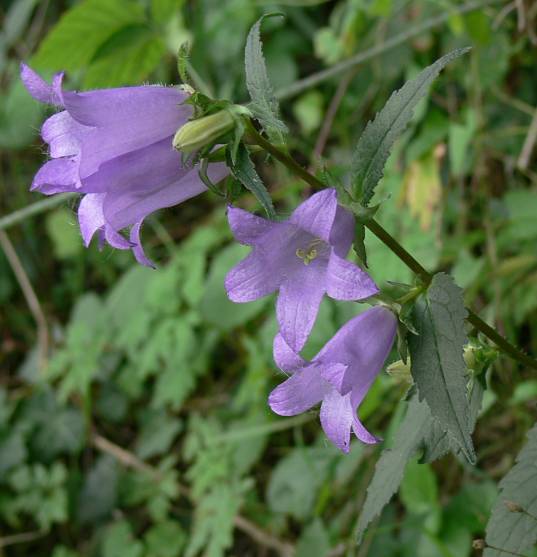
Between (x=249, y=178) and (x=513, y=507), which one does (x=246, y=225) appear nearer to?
(x=249, y=178)

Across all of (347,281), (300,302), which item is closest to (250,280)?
(300,302)

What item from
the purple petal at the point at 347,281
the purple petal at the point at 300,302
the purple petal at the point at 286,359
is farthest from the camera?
the purple petal at the point at 286,359

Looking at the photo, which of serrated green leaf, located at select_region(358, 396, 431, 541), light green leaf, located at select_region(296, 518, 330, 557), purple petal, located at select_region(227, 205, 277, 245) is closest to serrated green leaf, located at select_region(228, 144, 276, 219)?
purple petal, located at select_region(227, 205, 277, 245)

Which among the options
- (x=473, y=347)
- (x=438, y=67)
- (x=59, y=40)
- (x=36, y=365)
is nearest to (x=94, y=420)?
(x=36, y=365)

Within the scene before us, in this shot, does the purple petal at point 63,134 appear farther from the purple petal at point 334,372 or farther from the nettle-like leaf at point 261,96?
the purple petal at point 334,372

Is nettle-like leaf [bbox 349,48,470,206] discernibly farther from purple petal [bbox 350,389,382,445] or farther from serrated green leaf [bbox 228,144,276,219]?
purple petal [bbox 350,389,382,445]

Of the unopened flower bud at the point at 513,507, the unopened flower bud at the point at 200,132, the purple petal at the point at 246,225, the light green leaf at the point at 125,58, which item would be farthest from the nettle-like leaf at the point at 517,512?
the light green leaf at the point at 125,58
